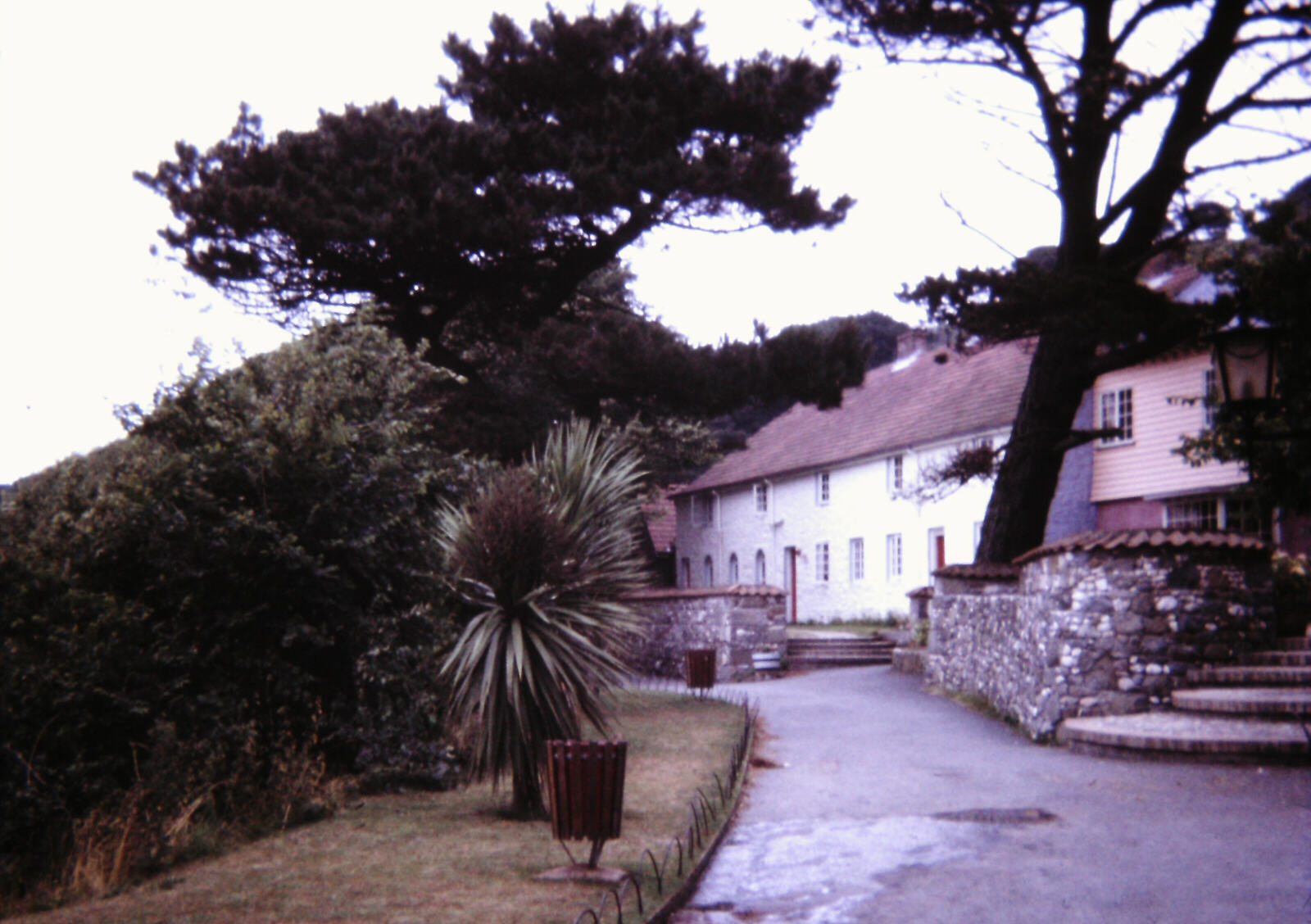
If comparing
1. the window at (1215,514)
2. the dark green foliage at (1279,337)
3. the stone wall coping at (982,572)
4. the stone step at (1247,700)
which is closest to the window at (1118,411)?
the window at (1215,514)

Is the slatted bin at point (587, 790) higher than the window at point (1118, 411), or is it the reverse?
the window at point (1118, 411)

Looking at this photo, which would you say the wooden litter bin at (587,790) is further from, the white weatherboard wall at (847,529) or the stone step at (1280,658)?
the white weatherboard wall at (847,529)

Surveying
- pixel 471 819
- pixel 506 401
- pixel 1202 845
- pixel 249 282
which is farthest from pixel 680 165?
pixel 1202 845

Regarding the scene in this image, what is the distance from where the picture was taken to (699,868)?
8023 mm

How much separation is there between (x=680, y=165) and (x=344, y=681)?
42.4 ft

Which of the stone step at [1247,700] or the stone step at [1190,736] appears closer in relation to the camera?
the stone step at [1190,736]

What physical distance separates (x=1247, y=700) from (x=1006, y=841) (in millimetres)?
4741

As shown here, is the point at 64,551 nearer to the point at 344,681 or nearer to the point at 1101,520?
the point at 344,681

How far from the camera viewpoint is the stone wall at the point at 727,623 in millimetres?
24453

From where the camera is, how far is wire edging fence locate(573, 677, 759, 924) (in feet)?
21.7

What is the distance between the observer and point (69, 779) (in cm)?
946

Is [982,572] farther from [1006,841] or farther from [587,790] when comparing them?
[587,790]

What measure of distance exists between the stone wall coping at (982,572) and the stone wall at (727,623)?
5456mm

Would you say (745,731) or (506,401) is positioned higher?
(506,401)
